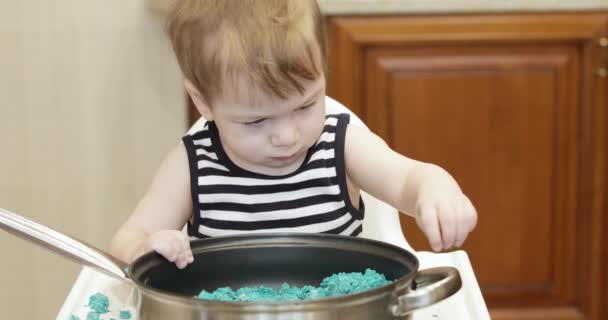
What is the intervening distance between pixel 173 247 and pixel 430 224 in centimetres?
21

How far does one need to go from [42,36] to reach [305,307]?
1.45m

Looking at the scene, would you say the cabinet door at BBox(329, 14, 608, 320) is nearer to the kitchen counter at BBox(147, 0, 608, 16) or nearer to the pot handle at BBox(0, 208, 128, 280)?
the kitchen counter at BBox(147, 0, 608, 16)

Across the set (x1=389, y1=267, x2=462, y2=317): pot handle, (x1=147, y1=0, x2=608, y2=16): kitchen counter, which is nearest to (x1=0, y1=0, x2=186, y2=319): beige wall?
(x1=147, y1=0, x2=608, y2=16): kitchen counter

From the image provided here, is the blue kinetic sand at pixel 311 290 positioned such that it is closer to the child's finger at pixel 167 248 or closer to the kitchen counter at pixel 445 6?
the child's finger at pixel 167 248

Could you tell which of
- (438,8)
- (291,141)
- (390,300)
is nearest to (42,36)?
(438,8)

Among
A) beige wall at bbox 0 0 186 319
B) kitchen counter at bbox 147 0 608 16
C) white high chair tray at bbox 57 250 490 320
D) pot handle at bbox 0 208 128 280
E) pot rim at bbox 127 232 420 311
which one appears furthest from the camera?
beige wall at bbox 0 0 186 319

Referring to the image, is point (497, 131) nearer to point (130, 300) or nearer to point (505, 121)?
point (505, 121)

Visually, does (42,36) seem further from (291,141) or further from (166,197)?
(291,141)

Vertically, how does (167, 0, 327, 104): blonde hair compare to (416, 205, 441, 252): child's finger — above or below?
above

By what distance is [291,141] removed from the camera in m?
0.84

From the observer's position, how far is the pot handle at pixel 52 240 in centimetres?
68

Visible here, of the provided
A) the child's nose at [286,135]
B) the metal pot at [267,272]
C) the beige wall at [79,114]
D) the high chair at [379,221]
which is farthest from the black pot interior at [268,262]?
the beige wall at [79,114]

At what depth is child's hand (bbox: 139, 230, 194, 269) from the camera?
703 mm

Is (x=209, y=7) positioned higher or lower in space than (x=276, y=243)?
higher
